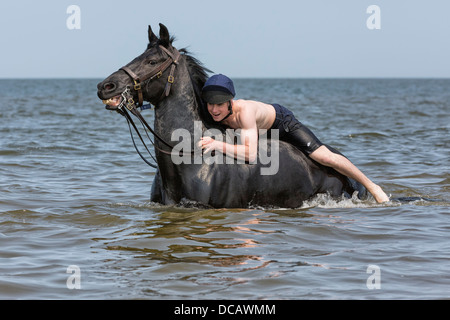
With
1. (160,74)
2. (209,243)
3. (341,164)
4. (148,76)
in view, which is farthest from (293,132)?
(209,243)

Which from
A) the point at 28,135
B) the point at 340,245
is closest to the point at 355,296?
the point at 340,245

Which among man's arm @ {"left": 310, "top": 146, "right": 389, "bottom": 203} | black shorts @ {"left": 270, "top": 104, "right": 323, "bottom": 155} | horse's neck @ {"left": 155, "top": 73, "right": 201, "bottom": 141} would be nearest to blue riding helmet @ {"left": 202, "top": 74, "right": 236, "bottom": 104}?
horse's neck @ {"left": 155, "top": 73, "right": 201, "bottom": 141}

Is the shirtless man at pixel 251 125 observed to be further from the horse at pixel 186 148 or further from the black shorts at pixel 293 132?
the horse at pixel 186 148

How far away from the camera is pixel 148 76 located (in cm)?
752

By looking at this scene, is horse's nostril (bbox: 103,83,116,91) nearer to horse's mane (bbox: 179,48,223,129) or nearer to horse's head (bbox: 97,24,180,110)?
horse's head (bbox: 97,24,180,110)

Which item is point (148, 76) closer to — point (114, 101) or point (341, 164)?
point (114, 101)

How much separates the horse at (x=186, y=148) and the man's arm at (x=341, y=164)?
9.4 inches

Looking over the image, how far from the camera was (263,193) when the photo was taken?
8234 mm

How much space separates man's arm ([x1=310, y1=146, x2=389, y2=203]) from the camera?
8.49 m

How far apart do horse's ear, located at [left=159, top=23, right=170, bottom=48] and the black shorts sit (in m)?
1.59
